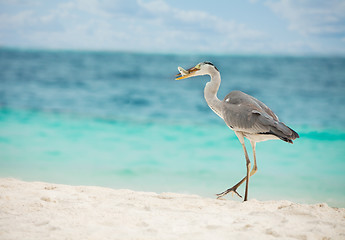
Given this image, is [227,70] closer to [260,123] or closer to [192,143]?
[192,143]

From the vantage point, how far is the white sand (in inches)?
92.0

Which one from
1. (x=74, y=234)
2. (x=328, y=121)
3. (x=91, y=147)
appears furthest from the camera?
(x=328, y=121)

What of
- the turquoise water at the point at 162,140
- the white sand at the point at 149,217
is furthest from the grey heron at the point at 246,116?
the turquoise water at the point at 162,140

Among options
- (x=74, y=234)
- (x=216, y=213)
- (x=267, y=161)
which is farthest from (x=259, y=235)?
(x=267, y=161)

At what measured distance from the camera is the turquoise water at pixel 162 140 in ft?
17.8

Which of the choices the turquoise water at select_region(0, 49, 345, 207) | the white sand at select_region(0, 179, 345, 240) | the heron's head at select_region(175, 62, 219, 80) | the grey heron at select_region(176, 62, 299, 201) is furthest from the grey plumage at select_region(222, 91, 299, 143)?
the turquoise water at select_region(0, 49, 345, 207)

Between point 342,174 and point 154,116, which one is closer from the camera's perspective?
point 342,174

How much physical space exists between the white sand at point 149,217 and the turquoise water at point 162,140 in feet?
5.83

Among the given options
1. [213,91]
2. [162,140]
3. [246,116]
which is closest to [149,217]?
[246,116]

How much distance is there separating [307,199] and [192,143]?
10.1 feet

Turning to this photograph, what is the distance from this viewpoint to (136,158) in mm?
6641

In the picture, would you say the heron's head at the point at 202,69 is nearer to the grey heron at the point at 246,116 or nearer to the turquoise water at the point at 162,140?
the grey heron at the point at 246,116

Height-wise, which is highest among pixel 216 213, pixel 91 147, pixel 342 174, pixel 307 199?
pixel 91 147

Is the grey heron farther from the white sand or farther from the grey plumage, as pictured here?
the white sand
